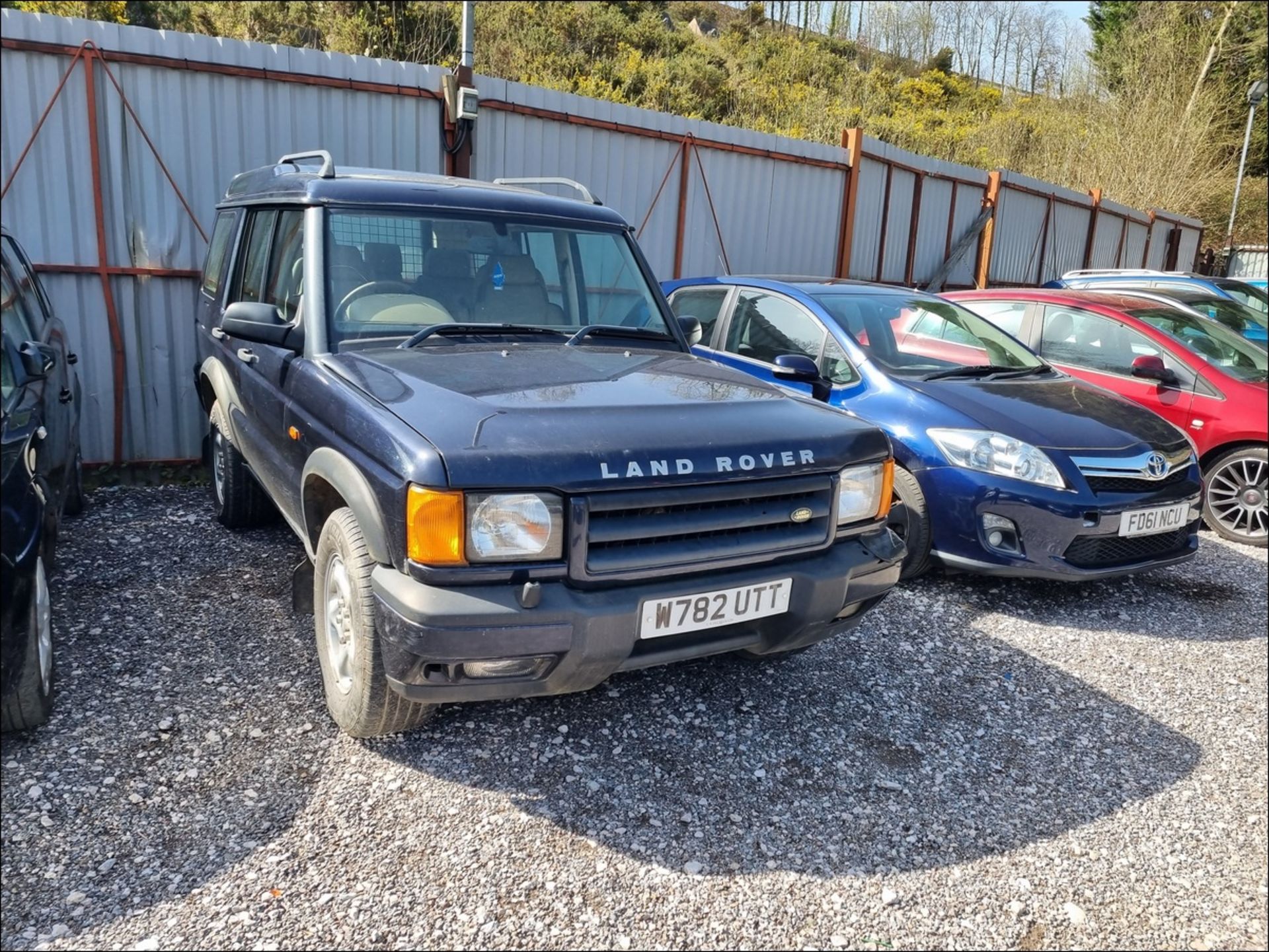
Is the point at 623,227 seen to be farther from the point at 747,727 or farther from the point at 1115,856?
the point at 1115,856

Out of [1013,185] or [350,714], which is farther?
[1013,185]

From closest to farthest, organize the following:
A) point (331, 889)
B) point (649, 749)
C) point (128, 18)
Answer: point (331, 889), point (649, 749), point (128, 18)

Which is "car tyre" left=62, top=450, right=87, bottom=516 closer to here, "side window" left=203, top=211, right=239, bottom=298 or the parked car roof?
"side window" left=203, top=211, right=239, bottom=298

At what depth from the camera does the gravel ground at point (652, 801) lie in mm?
2350

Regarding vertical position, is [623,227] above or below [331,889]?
above

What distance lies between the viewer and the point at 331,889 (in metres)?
2.37

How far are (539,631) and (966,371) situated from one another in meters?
A: 3.62

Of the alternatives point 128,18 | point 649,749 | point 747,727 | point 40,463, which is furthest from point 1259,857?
point 128,18

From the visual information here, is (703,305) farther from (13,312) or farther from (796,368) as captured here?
(13,312)

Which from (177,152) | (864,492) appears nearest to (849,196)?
(177,152)

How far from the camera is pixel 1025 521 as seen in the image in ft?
14.4

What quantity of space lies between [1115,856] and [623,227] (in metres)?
3.12

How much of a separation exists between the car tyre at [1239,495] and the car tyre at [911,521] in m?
2.87

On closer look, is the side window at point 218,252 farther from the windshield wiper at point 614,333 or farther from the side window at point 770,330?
the side window at point 770,330
